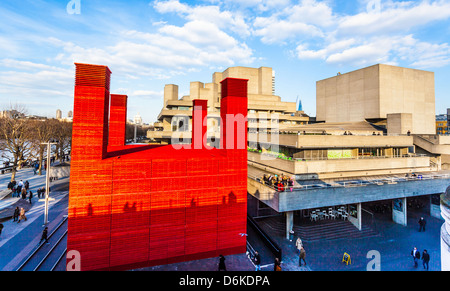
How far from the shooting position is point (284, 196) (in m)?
18.4

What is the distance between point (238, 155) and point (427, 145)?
1357 inches

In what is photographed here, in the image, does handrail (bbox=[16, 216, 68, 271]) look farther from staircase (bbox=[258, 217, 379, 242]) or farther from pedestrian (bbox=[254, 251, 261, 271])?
staircase (bbox=[258, 217, 379, 242])

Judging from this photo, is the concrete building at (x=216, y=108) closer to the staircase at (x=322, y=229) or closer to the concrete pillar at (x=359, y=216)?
the staircase at (x=322, y=229)

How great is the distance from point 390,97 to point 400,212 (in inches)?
964

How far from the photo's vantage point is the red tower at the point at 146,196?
1155 centimetres

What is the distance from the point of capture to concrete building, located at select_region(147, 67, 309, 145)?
161 feet

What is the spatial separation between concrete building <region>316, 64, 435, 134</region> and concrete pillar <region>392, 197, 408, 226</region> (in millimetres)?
15032

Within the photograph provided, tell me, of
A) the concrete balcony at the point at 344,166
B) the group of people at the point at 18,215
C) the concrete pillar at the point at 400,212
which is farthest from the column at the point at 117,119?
the concrete pillar at the point at 400,212

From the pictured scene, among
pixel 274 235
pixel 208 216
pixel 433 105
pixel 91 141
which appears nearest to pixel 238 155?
pixel 208 216

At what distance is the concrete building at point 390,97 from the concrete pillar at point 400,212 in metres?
15.0

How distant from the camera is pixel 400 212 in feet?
76.0

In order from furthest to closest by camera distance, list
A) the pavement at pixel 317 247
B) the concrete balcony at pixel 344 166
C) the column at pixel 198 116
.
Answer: the concrete balcony at pixel 344 166 < the column at pixel 198 116 < the pavement at pixel 317 247

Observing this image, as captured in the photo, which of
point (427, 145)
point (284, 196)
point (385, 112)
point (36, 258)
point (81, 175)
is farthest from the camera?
point (385, 112)
